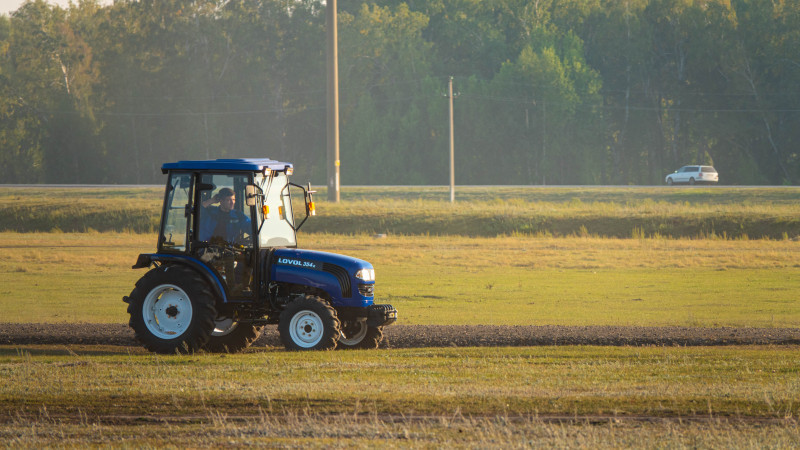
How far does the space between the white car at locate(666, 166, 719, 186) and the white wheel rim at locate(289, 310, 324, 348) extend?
202 feet

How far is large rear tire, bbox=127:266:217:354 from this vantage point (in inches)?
543

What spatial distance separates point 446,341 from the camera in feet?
52.2

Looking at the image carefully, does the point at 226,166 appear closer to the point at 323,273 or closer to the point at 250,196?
the point at 250,196

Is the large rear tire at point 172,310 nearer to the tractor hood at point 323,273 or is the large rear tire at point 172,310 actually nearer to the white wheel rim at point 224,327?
the tractor hood at point 323,273

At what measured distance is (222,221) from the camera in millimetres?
14125

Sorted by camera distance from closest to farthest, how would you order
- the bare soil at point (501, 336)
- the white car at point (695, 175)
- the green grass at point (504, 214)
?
the bare soil at point (501, 336), the green grass at point (504, 214), the white car at point (695, 175)

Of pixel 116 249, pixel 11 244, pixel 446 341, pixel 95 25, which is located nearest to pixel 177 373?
pixel 446 341

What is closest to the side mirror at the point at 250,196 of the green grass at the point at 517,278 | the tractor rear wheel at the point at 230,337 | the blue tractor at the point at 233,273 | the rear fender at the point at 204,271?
the blue tractor at the point at 233,273

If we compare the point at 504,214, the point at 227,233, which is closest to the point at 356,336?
the point at 227,233

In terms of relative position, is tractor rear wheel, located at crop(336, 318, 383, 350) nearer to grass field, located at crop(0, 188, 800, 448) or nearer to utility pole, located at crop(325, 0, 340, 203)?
grass field, located at crop(0, 188, 800, 448)

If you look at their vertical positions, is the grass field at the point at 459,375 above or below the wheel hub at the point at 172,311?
below

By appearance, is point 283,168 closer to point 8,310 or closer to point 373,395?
point 373,395

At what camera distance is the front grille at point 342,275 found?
14141mm

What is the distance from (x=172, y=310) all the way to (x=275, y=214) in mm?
1906
